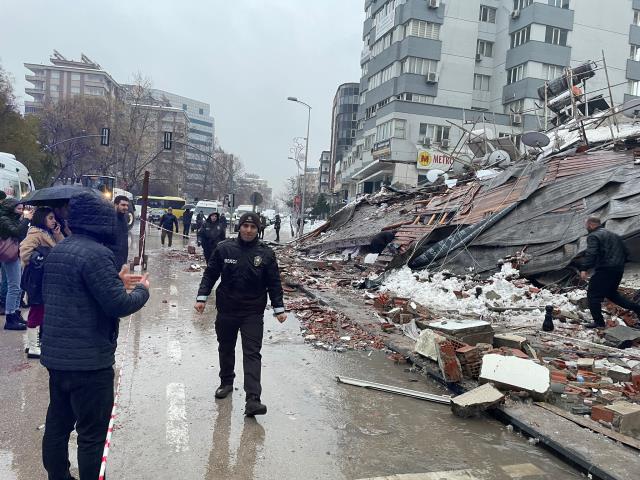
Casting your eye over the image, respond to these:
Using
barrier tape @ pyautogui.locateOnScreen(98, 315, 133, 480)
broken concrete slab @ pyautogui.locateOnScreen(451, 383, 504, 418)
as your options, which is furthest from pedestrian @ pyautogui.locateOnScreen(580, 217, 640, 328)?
barrier tape @ pyautogui.locateOnScreen(98, 315, 133, 480)

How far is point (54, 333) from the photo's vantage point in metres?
2.82

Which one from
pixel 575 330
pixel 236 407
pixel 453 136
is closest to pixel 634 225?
pixel 575 330

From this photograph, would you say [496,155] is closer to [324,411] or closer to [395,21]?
[324,411]

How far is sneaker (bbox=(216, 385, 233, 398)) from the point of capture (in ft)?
16.0

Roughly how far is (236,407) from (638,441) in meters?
3.43

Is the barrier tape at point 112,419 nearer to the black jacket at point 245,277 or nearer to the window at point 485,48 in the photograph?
the black jacket at point 245,277

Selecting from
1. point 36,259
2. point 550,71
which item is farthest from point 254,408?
point 550,71

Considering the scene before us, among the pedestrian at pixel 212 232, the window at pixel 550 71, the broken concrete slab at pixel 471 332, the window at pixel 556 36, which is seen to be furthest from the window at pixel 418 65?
the broken concrete slab at pixel 471 332

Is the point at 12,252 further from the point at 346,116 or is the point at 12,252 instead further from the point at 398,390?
the point at 346,116

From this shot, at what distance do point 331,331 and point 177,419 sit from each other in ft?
12.6

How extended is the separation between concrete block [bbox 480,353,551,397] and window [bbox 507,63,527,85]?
1691 inches

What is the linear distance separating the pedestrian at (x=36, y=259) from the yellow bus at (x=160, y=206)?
42637mm

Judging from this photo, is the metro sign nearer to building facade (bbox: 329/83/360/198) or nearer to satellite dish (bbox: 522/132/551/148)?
satellite dish (bbox: 522/132/551/148)

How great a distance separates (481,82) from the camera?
46.2 m
